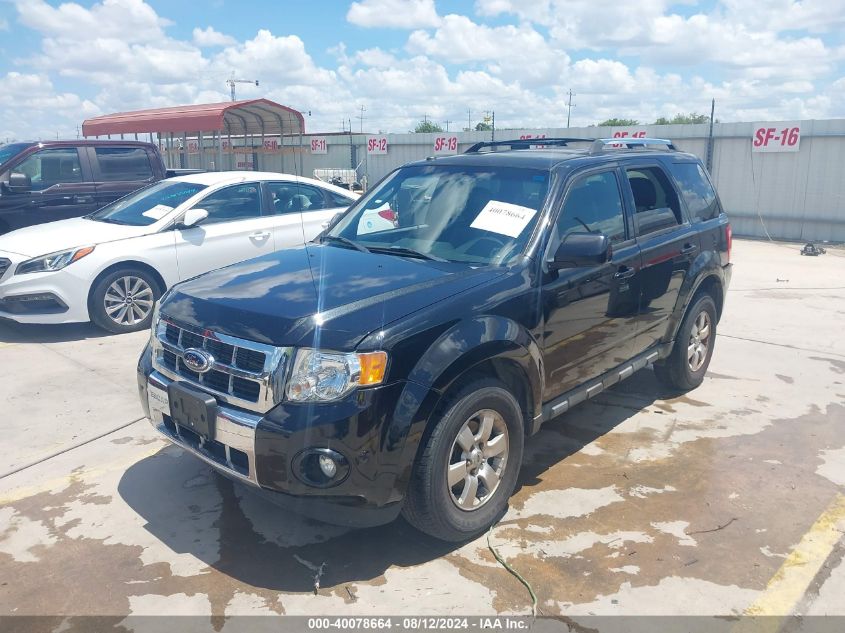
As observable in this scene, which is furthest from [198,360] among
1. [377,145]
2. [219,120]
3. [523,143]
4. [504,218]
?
[377,145]

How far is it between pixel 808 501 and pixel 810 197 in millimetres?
12930

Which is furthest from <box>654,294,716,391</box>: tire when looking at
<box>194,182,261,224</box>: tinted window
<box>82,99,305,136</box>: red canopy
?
<box>82,99,305,136</box>: red canopy

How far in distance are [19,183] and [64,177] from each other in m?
0.61

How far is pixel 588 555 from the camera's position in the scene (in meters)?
3.39

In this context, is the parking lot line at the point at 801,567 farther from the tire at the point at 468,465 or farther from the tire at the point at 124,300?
the tire at the point at 124,300

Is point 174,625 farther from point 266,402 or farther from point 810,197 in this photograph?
point 810,197

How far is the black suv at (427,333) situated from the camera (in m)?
2.99

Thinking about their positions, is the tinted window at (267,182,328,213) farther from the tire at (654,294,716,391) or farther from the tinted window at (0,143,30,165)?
the tire at (654,294,716,391)

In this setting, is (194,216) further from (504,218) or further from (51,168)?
(504,218)

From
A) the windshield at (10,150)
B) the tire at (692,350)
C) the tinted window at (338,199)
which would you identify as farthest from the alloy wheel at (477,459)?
the windshield at (10,150)

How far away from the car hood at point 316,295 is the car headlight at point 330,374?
55 mm

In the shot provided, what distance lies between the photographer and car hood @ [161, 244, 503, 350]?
3.06 meters

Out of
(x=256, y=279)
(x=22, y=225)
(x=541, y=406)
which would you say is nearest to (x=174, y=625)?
(x=256, y=279)

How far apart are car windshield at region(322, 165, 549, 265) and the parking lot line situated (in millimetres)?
1991
